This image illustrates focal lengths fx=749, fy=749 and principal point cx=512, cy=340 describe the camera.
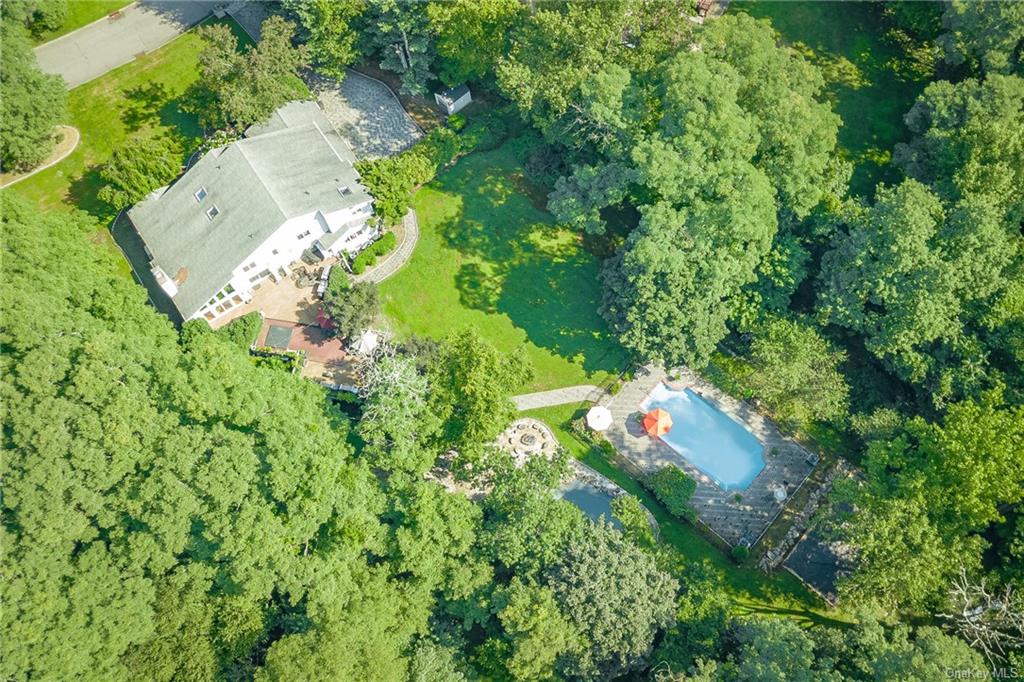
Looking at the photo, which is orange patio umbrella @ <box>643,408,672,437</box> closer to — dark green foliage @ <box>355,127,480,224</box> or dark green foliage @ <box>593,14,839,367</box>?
dark green foliage @ <box>593,14,839,367</box>

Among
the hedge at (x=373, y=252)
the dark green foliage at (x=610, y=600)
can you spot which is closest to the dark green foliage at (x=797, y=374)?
the dark green foliage at (x=610, y=600)

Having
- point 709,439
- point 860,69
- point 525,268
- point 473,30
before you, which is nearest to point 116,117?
point 473,30

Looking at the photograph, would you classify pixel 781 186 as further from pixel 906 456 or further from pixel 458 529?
pixel 458 529

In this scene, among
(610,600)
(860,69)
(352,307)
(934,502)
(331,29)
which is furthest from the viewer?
(860,69)

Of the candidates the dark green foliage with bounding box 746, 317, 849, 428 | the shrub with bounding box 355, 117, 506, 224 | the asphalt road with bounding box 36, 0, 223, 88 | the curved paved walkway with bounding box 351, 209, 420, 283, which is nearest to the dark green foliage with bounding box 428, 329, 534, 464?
the curved paved walkway with bounding box 351, 209, 420, 283

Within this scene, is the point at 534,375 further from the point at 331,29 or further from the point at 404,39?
the point at 331,29
